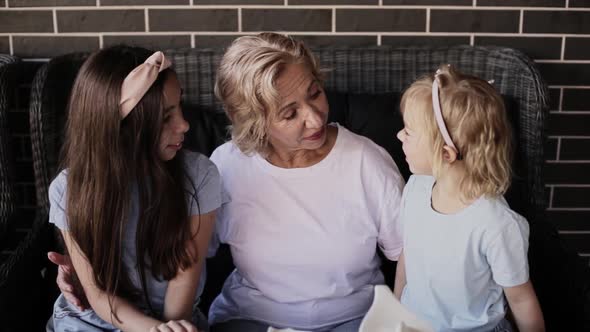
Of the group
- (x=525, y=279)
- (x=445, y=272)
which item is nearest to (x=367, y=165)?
(x=445, y=272)

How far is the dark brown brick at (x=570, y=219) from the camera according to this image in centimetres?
273

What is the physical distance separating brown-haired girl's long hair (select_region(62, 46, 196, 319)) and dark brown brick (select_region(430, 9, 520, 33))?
3.86ft

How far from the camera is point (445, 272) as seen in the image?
166 cm

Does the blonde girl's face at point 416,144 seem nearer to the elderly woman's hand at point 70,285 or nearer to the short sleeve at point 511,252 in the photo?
the short sleeve at point 511,252

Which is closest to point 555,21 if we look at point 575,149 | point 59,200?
point 575,149

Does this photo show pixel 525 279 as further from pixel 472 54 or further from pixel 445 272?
pixel 472 54

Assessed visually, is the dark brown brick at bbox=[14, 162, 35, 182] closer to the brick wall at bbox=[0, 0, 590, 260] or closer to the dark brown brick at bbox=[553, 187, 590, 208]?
the brick wall at bbox=[0, 0, 590, 260]

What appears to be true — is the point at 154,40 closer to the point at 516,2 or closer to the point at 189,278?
the point at 189,278

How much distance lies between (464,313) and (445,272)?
0.37 feet

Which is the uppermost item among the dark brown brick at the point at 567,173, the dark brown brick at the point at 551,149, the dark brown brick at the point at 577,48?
the dark brown brick at the point at 577,48

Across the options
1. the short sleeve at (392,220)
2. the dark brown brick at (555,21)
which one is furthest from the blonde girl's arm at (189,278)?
the dark brown brick at (555,21)

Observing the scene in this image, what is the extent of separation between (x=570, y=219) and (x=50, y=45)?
2064 mm

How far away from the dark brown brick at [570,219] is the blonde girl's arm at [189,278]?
1.56 metres

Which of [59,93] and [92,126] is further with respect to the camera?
[59,93]
